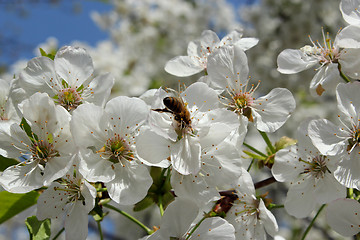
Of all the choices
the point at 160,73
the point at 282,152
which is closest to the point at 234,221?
the point at 282,152

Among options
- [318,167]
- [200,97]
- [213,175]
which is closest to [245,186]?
[213,175]

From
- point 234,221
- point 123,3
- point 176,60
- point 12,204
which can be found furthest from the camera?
point 123,3

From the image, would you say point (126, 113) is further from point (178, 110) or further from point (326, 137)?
point (326, 137)

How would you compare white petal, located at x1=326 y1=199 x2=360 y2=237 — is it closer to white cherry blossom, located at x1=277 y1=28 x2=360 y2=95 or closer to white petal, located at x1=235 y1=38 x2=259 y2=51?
white cherry blossom, located at x1=277 y1=28 x2=360 y2=95

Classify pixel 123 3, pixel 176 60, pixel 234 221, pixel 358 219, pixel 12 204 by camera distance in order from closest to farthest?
pixel 358 219, pixel 234 221, pixel 12 204, pixel 176 60, pixel 123 3

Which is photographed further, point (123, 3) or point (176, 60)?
point (123, 3)

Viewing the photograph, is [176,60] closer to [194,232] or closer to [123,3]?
→ [194,232]

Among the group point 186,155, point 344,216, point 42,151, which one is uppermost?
point 42,151
